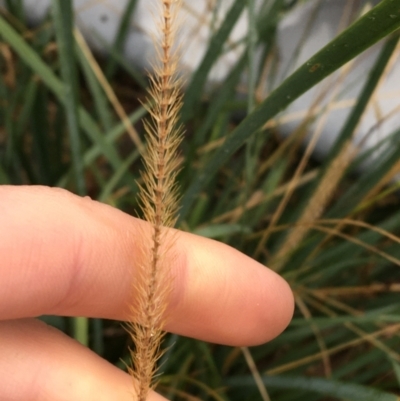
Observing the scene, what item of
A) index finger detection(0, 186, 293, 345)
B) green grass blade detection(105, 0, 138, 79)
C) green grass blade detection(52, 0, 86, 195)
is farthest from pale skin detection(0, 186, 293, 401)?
green grass blade detection(105, 0, 138, 79)

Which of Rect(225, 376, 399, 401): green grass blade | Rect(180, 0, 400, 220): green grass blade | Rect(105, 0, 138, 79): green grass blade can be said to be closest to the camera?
Rect(180, 0, 400, 220): green grass blade

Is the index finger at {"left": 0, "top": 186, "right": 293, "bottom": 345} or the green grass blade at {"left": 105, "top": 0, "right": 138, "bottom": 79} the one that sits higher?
the green grass blade at {"left": 105, "top": 0, "right": 138, "bottom": 79}

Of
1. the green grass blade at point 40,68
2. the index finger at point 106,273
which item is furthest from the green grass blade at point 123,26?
the index finger at point 106,273

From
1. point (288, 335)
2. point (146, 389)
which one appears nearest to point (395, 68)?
point (288, 335)

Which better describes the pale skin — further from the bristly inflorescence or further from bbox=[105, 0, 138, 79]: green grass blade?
bbox=[105, 0, 138, 79]: green grass blade

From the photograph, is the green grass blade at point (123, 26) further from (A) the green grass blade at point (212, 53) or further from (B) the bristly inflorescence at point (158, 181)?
(B) the bristly inflorescence at point (158, 181)

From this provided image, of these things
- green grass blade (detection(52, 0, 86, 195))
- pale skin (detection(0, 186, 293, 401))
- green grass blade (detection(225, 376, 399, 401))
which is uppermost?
green grass blade (detection(52, 0, 86, 195))

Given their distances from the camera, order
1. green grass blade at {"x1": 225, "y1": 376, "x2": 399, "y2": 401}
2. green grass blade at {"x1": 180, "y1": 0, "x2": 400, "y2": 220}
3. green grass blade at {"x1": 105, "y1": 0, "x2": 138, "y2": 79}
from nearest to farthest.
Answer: green grass blade at {"x1": 180, "y1": 0, "x2": 400, "y2": 220} < green grass blade at {"x1": 225, "y1": 376, "x2": 399, "y2": 401} < green grass blade at {"x1": 105, "y1": 0, "x2": 138, "y2": 79}
